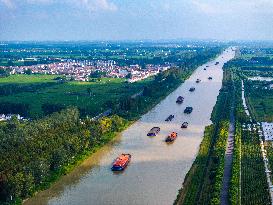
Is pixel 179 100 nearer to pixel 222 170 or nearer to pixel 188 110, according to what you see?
pixel 188 110

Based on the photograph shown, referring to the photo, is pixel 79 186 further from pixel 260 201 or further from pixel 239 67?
pixel 239 67

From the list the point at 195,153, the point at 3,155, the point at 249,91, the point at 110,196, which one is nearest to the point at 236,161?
the point at 195,153

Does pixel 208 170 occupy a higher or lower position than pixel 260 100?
higher

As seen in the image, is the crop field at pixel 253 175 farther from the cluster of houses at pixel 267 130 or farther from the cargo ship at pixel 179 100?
the cargo ship at pixel 179 100

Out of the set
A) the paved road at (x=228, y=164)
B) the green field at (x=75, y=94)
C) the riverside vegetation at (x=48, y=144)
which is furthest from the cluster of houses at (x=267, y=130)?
the green field at (x=75, y=94)

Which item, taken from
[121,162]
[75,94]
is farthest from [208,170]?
[75,94]
